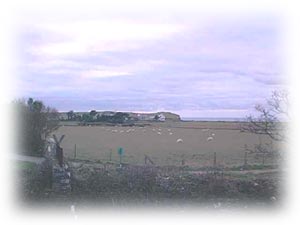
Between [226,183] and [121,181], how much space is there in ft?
7.37

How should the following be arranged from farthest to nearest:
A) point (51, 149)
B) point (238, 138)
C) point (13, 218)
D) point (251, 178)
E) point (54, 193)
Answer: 1. point (238, 138)
2. point (251, 178)
3. point (51, 149)
4. point (54, 193)
5. point (13, 218)

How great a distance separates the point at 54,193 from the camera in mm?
9016

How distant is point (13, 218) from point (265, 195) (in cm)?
714

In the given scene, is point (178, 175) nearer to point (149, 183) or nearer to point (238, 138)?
point (149, 183)

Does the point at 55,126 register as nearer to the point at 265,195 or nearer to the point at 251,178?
the point at 251,178

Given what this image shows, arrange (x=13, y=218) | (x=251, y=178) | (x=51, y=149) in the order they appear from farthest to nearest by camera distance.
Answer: (x=251, y=178), (x=51, y=149), (x=13, y=218)

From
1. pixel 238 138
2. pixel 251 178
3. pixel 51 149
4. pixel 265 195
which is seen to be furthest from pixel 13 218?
pixel 238 138

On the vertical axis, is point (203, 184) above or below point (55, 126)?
below

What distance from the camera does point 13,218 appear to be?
11.3ft

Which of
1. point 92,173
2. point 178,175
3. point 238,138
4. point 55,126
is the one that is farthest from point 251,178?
point 238,138

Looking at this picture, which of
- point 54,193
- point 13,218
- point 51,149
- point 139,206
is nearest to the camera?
point 13,218

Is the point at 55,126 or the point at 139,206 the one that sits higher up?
the point at 55,126

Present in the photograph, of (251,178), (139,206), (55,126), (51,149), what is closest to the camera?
(139,206)

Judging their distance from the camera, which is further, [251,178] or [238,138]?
[238,138]
